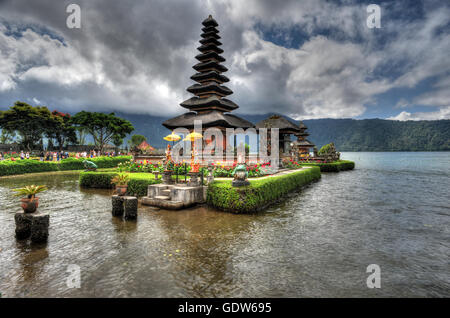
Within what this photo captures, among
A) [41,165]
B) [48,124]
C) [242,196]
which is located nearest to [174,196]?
[242,196]

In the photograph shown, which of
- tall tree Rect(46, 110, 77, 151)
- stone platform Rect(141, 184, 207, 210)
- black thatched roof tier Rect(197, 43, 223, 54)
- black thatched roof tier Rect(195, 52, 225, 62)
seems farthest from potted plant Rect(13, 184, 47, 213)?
tall tree Rect(46, 110, 77, 151)

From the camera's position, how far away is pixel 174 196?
10.5m

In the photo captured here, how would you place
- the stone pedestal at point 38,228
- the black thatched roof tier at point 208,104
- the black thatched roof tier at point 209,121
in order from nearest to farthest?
the stone pedestal at point 38,228, the black thatched roof tier at point 209,121, the black thatched roof tier at point 208,104

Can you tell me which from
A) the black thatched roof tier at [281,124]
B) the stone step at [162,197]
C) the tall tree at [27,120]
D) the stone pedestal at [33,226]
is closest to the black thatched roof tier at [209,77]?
the black thatched roof tier at [281,124]

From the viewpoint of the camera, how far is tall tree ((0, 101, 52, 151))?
3878cm

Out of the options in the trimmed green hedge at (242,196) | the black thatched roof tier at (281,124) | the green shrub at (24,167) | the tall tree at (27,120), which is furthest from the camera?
the tall tree at (27,120)

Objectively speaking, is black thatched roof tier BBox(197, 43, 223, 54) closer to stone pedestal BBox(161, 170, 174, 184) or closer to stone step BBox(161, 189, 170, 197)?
stone pedestal BBox(161, 170, 174, 184)

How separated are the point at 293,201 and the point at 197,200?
588 cm

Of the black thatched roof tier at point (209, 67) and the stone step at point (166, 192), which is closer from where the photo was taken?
the stone step at point (166, 192)

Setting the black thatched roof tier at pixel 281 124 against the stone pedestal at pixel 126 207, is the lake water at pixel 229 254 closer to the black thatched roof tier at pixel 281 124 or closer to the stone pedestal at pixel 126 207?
the stone pedestal at pixel 126 207

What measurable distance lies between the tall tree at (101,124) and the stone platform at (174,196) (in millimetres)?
43633

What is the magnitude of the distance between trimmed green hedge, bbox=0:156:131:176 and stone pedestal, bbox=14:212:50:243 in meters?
22.6

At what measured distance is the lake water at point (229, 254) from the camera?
13.9ft
